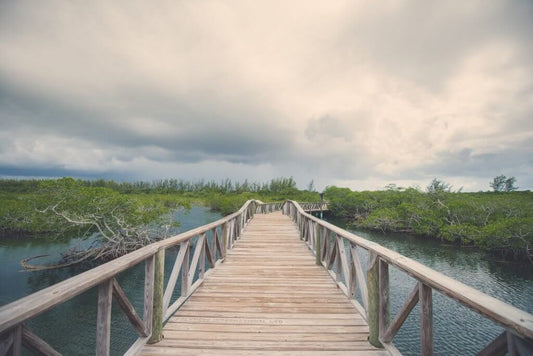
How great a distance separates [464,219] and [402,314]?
25755mm

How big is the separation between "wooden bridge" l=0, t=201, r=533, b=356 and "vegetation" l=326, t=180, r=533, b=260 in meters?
17.5

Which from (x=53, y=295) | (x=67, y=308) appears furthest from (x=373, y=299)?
(x=67, y=308)

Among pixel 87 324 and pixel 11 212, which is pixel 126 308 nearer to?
pixel 87 324

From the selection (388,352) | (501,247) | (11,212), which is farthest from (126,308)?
(11,212)

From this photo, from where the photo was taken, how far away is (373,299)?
2.68 meters

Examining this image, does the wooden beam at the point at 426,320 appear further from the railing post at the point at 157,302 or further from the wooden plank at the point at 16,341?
the wooden plank at the point at 16,341

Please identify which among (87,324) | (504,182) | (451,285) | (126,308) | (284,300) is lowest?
(87,324)

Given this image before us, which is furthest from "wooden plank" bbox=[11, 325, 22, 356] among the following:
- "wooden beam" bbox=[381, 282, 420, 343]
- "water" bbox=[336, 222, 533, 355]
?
"water" bbox=[336, 222, 533, 355]

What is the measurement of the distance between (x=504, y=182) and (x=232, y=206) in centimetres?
6153

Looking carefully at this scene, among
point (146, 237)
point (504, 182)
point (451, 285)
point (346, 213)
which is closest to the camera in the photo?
point (451, 285)

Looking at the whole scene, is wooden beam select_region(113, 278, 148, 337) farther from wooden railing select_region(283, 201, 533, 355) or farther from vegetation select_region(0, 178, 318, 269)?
vegetation select_region(0, 178, 318, 269)

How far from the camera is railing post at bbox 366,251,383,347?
8.55 ft

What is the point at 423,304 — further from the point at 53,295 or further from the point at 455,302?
the point at 455,302

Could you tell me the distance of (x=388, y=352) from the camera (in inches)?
97.6
